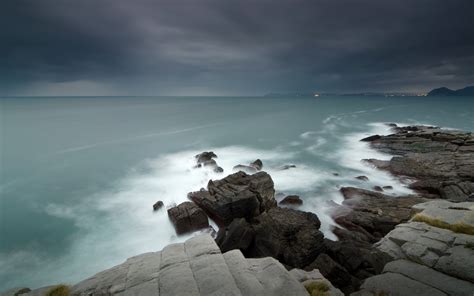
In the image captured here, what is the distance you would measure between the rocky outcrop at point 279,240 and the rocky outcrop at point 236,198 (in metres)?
2.11

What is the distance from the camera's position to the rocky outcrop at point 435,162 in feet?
60.5

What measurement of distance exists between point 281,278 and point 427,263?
565 centimetres

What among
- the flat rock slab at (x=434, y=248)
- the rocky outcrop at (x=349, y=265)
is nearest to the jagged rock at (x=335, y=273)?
the rocky outcrop at (x=349, y=265)

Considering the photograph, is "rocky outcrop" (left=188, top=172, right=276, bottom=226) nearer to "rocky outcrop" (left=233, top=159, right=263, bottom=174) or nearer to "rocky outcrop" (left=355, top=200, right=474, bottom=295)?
"rocky outcrop" (left=233, top=159, right=263, bottom=174)

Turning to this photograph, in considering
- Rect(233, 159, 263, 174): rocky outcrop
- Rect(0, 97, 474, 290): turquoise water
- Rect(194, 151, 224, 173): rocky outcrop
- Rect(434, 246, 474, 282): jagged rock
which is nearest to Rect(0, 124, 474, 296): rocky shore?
Rect(434, 246, 474, 282): jagged rock

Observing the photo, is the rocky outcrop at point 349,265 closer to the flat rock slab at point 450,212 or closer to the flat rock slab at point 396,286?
the flat rock slab at point 396,286

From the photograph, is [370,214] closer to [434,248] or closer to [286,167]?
[434,248]

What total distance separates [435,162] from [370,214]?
14498mm

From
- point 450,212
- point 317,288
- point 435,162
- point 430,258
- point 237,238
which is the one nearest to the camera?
point 317,288

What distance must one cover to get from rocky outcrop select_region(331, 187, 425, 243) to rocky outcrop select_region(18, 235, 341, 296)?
7726 millimetres

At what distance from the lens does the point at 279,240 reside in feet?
40.7

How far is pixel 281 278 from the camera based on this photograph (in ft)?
23.5

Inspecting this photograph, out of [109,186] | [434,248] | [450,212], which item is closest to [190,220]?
[434,248]

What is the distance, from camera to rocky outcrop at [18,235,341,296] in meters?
6.77
